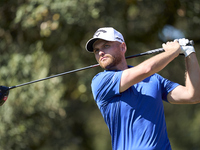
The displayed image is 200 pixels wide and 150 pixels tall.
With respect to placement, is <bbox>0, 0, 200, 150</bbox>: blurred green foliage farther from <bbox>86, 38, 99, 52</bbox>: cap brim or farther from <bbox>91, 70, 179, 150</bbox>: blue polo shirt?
<bbox>91, 70, 179, 150</bbox>: blue polo shirt

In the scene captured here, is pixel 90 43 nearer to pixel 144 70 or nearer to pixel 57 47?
pixel 144 70

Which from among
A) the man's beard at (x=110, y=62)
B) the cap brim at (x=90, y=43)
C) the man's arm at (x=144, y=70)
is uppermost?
the cap brim at (x=90, y=43)

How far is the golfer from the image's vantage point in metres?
2.73

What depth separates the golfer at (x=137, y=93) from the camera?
2.73 metres

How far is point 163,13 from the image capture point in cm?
757

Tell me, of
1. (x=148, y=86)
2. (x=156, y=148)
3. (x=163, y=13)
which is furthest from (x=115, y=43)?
(x=163, y=13)

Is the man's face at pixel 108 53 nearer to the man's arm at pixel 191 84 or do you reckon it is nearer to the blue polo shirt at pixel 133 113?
the blue polo shirt at pixel 133 113

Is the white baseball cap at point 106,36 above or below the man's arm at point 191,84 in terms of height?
above

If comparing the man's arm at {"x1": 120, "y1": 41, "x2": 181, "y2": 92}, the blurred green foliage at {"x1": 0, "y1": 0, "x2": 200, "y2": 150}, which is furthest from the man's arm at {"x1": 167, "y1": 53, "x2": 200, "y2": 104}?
the blurred green foliage at {"x1": 0, "y1": 0, "x2": 200, "y2": 150}

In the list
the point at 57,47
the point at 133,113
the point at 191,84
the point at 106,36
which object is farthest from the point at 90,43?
the point at 57,47

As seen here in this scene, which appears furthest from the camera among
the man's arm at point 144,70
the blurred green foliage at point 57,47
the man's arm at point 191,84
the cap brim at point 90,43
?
the blurred green foliage at point 57,47

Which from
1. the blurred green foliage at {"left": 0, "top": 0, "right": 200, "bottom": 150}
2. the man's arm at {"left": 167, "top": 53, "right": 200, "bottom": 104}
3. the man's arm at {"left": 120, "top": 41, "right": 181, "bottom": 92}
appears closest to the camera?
the man's arm at {"left": 120, "top": 41, "right": 181, "bottom": 92}

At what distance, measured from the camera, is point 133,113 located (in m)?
2.77

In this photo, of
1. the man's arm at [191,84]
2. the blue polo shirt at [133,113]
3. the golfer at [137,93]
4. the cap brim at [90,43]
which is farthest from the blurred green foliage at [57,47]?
the blue polo shirt at [133,113]
